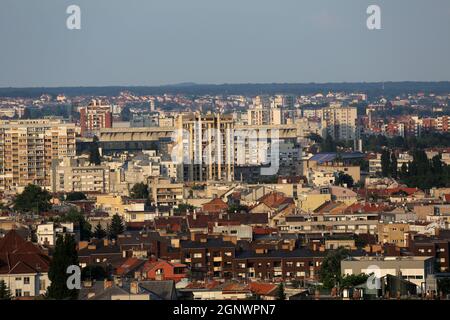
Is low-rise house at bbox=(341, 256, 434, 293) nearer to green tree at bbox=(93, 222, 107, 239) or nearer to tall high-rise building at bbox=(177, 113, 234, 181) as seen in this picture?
green tree at bbox=(93, 222, 107, 239)

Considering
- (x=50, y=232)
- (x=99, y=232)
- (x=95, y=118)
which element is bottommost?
(x=95, y=118)

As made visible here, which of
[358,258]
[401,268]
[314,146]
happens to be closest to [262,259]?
[358,258]

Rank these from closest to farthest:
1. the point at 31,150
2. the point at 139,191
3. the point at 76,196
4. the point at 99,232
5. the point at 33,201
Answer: the point at 99,232 → the point at 33,201 → the point at 76,196 → the point at 139,191 → the point at 31,150

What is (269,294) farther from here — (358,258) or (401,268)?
(358,258)

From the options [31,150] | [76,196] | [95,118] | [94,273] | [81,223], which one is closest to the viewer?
[94,273]

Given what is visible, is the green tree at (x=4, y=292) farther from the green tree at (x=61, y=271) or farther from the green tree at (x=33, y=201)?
the green tree at (x=33, y=201)

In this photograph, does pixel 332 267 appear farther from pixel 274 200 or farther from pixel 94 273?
pixel 274 200

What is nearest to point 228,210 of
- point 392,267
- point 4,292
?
point 392,267
